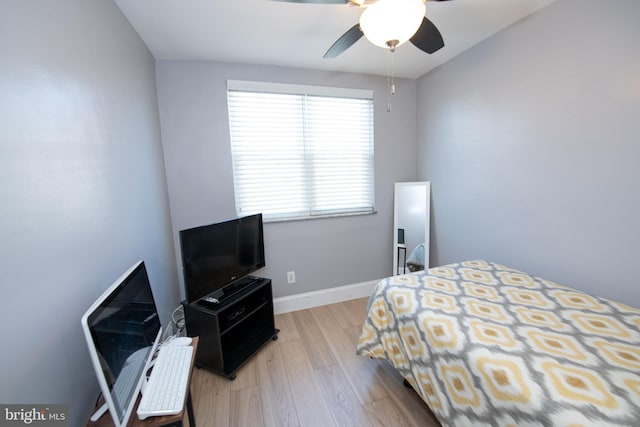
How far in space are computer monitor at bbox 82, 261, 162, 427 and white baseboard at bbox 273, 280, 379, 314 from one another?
4.76 ft

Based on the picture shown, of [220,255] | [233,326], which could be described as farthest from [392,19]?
[233,326]

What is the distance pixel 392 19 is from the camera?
1.01 meters

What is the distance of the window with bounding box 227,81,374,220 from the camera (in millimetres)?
2256

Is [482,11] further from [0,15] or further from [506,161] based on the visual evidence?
[0,15]

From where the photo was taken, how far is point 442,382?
116 centimetres


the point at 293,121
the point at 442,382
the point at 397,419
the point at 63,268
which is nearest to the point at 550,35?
the point at 293,121

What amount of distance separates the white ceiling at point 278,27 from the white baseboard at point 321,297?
2.26 metres

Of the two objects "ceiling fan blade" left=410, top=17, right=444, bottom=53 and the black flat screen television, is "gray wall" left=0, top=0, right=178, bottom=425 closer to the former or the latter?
the black flat screen television

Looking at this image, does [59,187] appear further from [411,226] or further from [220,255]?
[411,226]

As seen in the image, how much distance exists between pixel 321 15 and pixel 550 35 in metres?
1.48

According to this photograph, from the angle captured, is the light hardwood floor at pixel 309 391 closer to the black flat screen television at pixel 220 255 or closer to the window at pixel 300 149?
the black flat screen television at pixel 220 255

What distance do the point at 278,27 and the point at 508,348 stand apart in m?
2.24

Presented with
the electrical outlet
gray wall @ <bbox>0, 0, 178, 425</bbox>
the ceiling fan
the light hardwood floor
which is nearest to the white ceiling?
gray wall @ <bbox>0, 0, 178, 425</bbox>

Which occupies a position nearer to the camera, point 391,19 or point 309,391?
point 391,19
